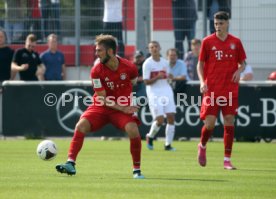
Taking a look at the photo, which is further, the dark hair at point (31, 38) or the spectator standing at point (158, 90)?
the dark hair at point (31, 38)

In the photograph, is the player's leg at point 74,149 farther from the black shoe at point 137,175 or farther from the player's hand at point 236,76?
the player's hand at point 236,76

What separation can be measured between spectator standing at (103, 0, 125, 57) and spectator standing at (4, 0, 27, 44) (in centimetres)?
223

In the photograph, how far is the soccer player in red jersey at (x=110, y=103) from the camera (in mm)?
12922

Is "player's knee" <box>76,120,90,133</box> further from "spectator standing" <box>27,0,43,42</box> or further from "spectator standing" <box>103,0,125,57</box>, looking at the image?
"spectator standing" <box>27,0,43,42</box>

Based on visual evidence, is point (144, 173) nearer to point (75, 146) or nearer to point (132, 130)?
point (132, 130)

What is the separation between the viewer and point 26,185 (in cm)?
1182

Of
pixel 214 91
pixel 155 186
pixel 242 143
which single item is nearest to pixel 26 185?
pixel 155 186

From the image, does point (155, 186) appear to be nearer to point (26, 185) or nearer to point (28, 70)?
point (26, 185)

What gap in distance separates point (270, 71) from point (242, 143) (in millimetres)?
2737

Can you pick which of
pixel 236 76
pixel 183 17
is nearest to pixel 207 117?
pixel 236 76

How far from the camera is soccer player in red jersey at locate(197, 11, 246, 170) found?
586 inches

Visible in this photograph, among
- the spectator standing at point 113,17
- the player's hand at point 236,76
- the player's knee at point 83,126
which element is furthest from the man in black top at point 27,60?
the player's knee at point 83,126

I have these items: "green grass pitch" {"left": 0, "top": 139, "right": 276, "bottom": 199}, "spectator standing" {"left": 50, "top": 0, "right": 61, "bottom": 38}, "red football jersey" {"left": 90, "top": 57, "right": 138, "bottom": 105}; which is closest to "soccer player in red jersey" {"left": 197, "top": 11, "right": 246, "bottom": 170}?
"green grass pitch" {"left": 0, "top": 139, "right": 276, "bottom": 199}

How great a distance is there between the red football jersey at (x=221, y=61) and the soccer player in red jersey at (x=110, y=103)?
84.1 inches
